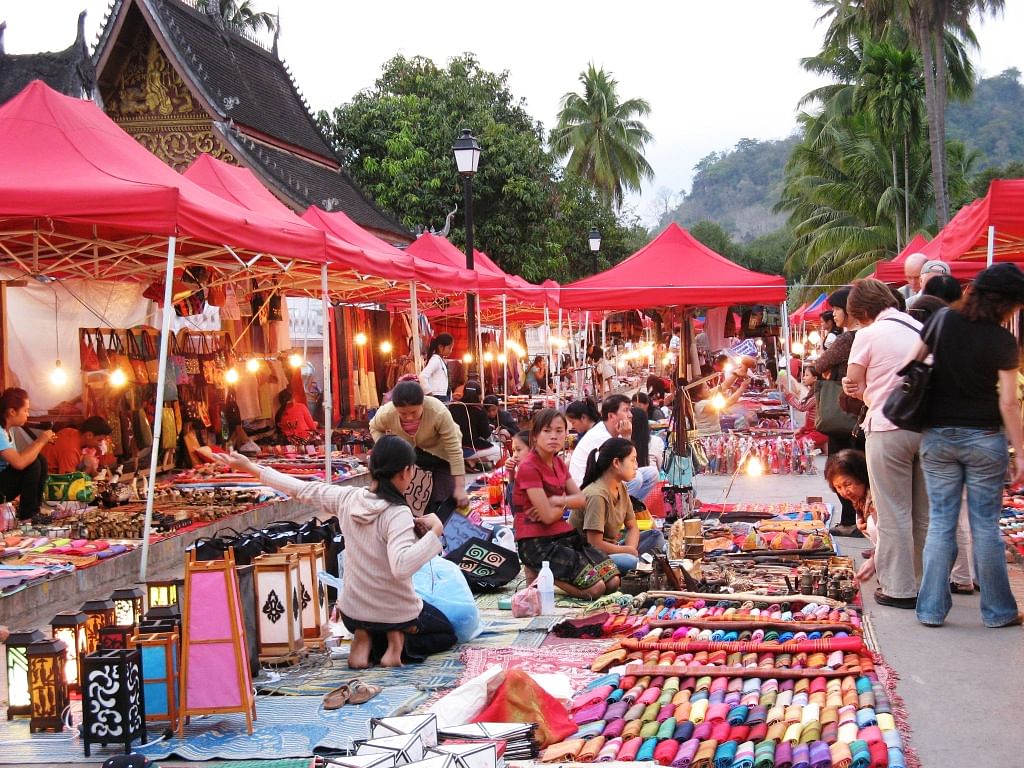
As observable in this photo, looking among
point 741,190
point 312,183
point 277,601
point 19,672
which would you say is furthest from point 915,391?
point 741,190

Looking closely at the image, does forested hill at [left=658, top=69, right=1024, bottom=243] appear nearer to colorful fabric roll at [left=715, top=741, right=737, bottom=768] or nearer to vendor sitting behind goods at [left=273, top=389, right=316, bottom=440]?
vendor sitting behind goods at [left=273, top=389, right=316, bottom=440]

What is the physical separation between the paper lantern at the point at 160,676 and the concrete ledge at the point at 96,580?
272 centimetres

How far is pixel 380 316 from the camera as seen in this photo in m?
20.2

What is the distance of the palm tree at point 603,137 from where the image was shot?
169 ft

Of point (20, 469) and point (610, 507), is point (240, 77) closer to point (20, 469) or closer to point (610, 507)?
point (20, 469)

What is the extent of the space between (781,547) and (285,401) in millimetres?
10394

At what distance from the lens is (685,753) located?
4176 millimetres

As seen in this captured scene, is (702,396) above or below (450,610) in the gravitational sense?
above

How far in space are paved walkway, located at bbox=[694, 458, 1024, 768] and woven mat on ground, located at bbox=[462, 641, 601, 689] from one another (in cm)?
150

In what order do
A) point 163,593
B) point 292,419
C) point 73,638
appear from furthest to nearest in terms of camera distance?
point 292,419
point 163,593
point 73,638

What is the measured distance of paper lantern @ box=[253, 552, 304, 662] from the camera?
5625mm

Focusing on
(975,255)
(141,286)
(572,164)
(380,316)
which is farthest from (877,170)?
(141,286)

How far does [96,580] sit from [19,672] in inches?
125

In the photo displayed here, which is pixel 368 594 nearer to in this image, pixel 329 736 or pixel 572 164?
pixel 329 736
